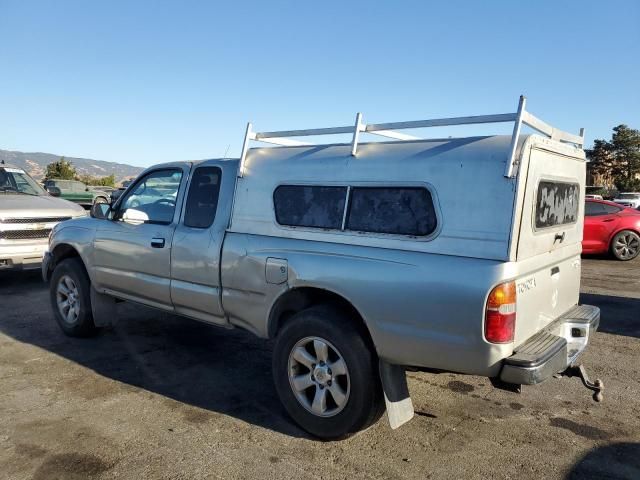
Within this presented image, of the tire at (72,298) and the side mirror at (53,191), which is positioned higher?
the side mirror at (53,191)

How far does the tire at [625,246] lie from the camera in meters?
12.2

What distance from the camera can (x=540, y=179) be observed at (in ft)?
10.8

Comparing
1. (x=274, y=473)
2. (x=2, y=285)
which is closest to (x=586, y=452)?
(x=274, y=473)

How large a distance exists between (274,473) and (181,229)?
224cm

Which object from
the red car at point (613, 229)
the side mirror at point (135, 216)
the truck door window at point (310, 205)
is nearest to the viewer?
the truck door window at point (310, 205)

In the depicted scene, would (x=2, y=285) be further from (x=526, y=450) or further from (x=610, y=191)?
(x=610, y=191)

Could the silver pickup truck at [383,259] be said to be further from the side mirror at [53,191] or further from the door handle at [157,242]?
the side mirror at [53,191]

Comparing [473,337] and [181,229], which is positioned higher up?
[181,229]

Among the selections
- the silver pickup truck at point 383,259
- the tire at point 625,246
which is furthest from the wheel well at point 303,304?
the tire at point 625,246

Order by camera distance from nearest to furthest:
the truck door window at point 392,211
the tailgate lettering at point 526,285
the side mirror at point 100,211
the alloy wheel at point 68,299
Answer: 1. the tailgate lettering at point 526,285
2. the truck door window at point 392,211
3. the side mirror at point 100,211
4. the alloy wheel at point 68,299

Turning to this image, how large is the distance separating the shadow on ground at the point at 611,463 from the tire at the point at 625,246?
9.97 m

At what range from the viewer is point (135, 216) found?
5.07 metres

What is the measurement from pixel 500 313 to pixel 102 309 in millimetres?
4196

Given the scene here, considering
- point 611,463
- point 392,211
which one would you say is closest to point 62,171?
point 392,211
